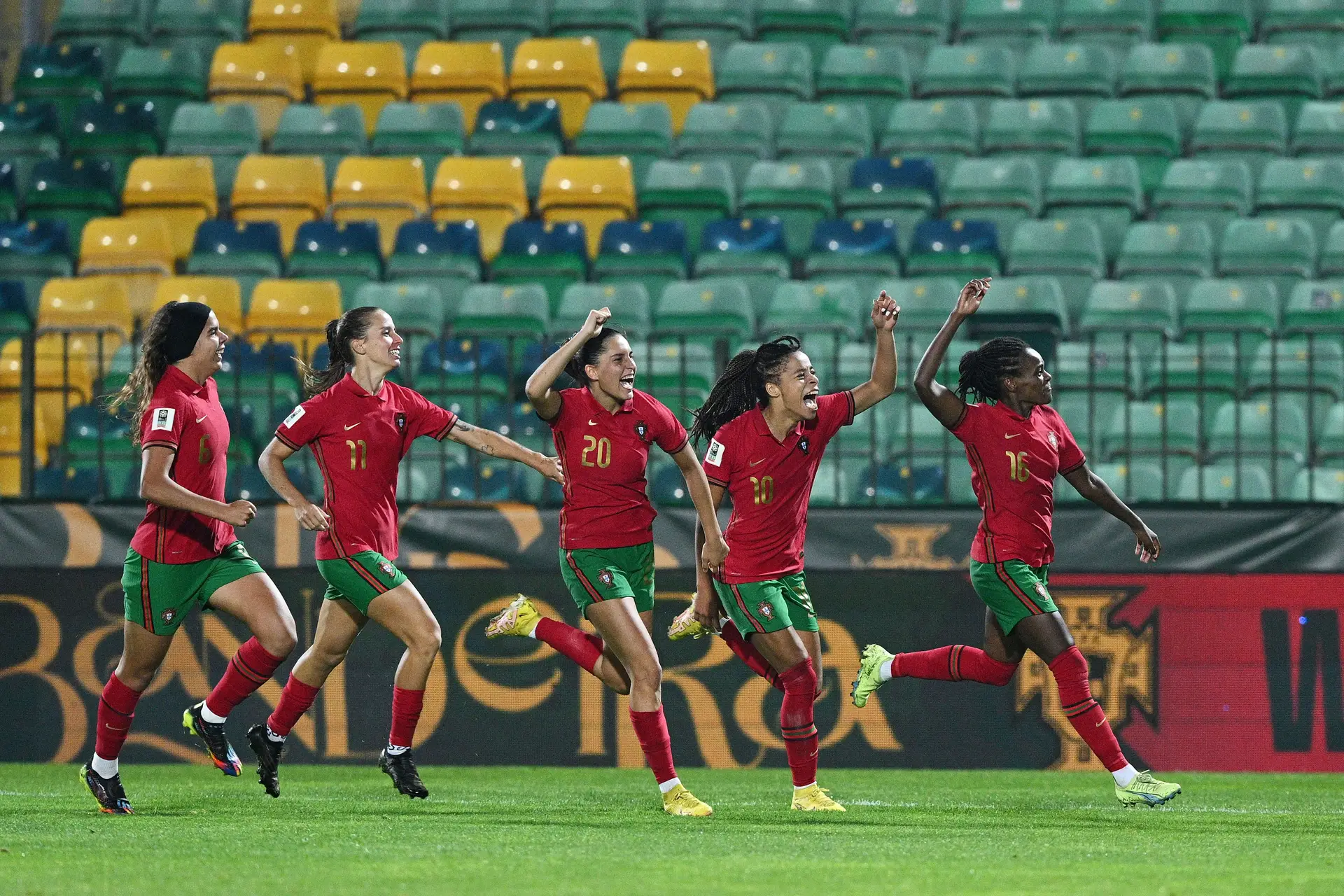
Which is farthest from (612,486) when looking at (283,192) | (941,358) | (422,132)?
(422,132)

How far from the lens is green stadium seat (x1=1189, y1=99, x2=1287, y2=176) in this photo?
1374 cm

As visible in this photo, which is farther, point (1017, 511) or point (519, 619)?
point (519, 619)

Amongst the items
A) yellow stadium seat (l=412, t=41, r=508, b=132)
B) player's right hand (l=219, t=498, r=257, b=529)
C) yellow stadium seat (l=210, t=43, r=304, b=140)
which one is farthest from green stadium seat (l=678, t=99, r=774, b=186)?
player's right hand (l=219, t=498, r=257, b=529)

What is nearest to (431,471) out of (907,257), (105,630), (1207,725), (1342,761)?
(105,630)

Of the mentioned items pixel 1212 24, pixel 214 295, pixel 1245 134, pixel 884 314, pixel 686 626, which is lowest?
pixel 686 626

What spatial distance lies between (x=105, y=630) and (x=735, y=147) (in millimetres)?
6625

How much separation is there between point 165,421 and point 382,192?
7.09m

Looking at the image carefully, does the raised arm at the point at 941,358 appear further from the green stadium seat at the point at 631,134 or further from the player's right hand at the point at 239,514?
the green stadium seat at the point at 631,134

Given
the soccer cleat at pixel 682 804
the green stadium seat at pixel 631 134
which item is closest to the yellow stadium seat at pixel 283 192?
the green stadium seat at pixel 631 134

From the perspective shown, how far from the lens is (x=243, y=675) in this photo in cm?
725

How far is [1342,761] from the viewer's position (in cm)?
949

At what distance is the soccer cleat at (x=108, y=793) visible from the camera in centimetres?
700

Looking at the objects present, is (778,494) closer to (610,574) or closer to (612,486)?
(612,486)

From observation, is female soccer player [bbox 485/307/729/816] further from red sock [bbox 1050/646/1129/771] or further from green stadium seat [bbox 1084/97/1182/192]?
green stadium seat [bbox 1084/97/1182/192]
